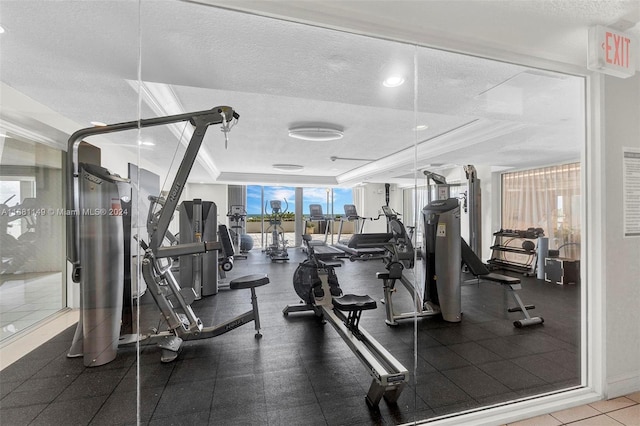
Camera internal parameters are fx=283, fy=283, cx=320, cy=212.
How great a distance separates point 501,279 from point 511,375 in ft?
4.34

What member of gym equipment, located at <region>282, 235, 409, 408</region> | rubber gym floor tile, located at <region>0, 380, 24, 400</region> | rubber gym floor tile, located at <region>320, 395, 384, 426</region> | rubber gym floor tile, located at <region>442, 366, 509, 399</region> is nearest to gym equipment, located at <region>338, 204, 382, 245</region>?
gym equipment, located at <region>282, 235, 409, 408</region>

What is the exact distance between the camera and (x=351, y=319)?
2496 mm

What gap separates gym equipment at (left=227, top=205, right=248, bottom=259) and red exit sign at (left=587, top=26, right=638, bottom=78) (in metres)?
3.97

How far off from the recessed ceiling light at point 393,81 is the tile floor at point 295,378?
2.09 m

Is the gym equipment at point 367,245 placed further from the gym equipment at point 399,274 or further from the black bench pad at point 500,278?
the black bench pad at point 500,278

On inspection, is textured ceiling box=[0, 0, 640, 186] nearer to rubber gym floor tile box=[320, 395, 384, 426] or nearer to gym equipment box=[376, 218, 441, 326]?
gym equipment box=[376, 218, 441, 326]

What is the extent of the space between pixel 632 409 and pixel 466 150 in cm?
328

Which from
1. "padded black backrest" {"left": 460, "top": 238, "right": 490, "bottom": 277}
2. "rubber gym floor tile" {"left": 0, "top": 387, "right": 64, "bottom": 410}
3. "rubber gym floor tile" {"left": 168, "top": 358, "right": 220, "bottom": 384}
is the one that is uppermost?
"padded black backrest" {"left": 460, "top": 238, "right": 490, "bottom": 277}

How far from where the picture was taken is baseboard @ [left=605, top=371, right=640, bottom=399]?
1.91 meters

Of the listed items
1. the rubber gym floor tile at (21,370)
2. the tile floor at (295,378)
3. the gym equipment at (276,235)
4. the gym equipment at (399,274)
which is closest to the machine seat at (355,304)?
the tile floor at (295,378)

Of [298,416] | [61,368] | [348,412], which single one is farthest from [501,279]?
[61,368]

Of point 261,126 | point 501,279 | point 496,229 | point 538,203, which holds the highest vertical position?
point 261,126

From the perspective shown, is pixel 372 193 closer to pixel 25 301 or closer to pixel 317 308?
pixel 317 308

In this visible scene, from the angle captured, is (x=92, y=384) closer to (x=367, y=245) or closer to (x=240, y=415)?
(x=240, y=415)
